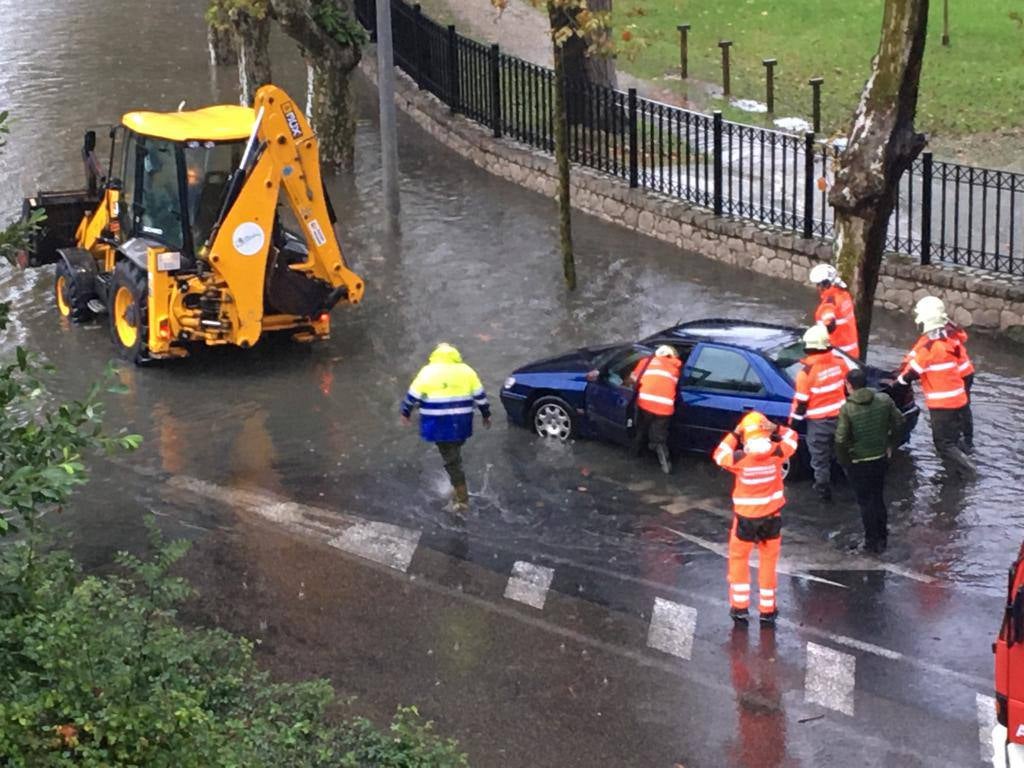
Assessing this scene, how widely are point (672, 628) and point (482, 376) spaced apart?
18.8ft

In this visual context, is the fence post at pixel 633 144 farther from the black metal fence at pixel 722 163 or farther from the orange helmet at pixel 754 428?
the orange helmet at pixel 754 428

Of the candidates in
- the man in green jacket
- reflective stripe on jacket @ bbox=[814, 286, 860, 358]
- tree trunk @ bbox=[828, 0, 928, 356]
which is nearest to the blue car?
reflective stripe on jacket @ bbox=[814, 286, 860, 358]

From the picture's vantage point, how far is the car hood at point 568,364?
14711 mm

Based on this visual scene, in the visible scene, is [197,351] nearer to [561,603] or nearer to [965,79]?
[561,603]

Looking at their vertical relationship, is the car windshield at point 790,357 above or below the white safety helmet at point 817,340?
below

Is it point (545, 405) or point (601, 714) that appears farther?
point (545, 405)

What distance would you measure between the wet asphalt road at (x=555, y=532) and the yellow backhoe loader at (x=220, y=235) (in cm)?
57

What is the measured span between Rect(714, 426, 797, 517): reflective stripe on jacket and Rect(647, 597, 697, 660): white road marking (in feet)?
2.60

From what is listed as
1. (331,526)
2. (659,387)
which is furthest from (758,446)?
(331,526)

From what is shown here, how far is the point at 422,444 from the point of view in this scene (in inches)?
577

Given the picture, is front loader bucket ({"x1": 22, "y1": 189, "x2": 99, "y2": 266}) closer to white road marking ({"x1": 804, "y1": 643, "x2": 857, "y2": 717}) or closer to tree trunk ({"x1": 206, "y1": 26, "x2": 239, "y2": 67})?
white road marking ({"x1": 804, "y1": 643, "x2": 857, "y2": 717})

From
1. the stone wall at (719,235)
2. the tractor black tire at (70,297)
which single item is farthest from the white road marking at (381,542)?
the stone wall at (719,235)

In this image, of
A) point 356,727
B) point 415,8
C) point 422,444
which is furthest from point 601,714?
point 415,8

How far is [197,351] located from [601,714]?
893 cm
